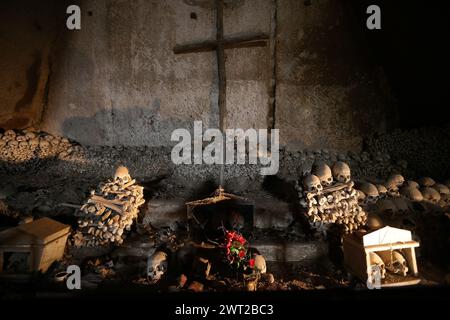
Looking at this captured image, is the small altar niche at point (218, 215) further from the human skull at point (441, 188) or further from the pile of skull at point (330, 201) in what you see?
the human skull at point (441, 188)

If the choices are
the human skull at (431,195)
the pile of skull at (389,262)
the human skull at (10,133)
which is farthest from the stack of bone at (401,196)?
the human skull at (10,133)

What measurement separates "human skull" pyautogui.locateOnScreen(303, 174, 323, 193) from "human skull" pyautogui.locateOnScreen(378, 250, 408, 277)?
38.4 inches

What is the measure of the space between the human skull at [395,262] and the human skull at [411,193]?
3.92ft

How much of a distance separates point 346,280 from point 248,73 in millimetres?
3778

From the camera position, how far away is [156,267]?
10.1 feet

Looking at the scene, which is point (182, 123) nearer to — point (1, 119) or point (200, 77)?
point (200, 77)

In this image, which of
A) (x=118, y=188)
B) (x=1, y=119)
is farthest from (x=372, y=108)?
(x=1, y=119)

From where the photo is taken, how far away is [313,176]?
3.63 m

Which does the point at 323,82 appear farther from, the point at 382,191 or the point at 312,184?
the point at 312,184

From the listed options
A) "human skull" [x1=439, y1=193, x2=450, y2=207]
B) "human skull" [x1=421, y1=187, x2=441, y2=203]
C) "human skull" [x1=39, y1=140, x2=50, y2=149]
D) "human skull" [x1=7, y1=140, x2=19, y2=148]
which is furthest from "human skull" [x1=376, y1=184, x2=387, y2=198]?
"human skull" [x1=7, y1=140, x2=19, y2=148]

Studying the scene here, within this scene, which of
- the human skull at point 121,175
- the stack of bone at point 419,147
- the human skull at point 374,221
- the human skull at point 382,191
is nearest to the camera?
the human skull at point 374,221

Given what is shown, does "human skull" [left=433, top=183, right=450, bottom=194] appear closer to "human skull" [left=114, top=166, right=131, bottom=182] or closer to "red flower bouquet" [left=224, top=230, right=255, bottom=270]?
"red flower bouquet" [left=224, top=230, right=255, bottom=270]

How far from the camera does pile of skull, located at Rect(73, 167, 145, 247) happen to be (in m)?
3.54

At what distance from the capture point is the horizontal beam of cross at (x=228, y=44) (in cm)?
516
